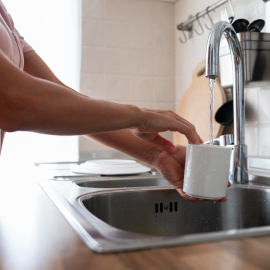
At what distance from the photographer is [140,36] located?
1.87 metres

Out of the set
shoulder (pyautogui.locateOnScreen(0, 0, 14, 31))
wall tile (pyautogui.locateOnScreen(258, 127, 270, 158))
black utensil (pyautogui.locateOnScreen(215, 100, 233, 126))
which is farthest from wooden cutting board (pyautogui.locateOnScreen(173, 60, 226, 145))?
shoulder (pyautogui.locateOnScreen(0, 0, 14, 31))

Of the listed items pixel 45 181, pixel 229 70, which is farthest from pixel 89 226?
pixel 229 70

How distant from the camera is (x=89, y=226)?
0.49 meters

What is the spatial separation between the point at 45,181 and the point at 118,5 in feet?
3.76

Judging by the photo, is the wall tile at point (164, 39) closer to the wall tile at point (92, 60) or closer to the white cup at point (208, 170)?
the wall tile at point (92, 60)

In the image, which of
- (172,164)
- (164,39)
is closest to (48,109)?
(172,164)

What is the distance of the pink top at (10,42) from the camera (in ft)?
2.37

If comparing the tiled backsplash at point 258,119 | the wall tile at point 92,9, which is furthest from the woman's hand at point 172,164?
the wall tile at point 92,9

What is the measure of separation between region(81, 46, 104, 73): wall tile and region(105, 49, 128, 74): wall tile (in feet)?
0.10

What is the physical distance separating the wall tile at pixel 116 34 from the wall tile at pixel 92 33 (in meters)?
0.03

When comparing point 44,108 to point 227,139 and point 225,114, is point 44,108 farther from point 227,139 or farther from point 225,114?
point 225,114

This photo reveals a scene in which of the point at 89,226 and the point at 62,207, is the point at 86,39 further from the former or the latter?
the point at 89,226

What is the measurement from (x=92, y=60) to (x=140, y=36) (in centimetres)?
28

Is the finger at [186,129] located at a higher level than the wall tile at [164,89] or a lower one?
lower
